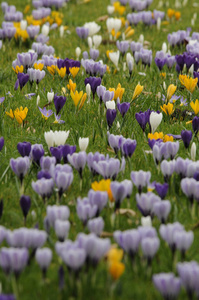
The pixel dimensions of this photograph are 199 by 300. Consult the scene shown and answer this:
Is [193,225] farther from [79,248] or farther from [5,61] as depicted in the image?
[5,61]

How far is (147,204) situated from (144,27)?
7985 mm

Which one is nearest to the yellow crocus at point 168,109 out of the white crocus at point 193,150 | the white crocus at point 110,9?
the white crocus at point 193,150

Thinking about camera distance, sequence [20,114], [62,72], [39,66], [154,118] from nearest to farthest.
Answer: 1. [154,118]
2. [20,114]
3. [39,66]
4. [62,72]

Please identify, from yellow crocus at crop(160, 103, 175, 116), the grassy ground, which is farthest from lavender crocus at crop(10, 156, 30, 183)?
yellow crocus at crop(160, 103, 175, 116)

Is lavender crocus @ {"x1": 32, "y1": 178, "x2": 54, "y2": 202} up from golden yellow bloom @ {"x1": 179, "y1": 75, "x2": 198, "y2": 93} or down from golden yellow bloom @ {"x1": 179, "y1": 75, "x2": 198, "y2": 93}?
up

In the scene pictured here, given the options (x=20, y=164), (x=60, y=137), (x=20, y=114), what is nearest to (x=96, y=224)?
(x=20, y=164)

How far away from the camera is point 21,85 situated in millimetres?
5535

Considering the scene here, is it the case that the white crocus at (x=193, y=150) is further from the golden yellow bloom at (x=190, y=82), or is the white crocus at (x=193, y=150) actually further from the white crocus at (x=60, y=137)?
the golden yellow bloom at (x=190, y=82)

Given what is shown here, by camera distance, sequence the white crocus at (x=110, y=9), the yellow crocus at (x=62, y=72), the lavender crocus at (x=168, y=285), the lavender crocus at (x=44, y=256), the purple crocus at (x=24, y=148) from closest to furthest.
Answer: the lavender crocus at (x=168, y=285), the lavender crocus at (x=44, y=256), the purple crocus at (x=24, y=148), the yellow crocus at (x=62, y=72), the white crocus at (x=110, y=9)

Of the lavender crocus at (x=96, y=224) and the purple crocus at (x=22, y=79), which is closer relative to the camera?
the lavender crocus at (x=96, y=224)

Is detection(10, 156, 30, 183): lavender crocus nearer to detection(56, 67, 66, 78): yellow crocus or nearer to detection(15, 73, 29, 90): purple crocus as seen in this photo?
detection(15, 73, 29, 90): purple crocus

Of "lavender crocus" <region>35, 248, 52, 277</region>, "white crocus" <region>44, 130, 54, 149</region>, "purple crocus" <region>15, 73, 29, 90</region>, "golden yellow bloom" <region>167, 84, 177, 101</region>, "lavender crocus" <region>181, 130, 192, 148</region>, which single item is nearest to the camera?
"lavender crocus" <region>35, 248, 52, 277</region>

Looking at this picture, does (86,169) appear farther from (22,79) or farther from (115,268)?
(22,79)

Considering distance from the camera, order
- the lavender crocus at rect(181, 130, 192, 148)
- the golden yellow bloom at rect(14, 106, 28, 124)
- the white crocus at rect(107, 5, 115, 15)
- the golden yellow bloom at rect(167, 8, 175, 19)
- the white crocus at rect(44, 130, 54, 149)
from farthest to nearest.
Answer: the white crocus at rect(107, 5, 115, 15) → the golden yellow bloom at rect(167, 8, 175, 19) → the golden yellow bloom at rect(14, 106, 28, 124) → the lavender crocus at rect(181, 130, 192, 148) → the white crocus at rect(44, 130, 54, 149)
